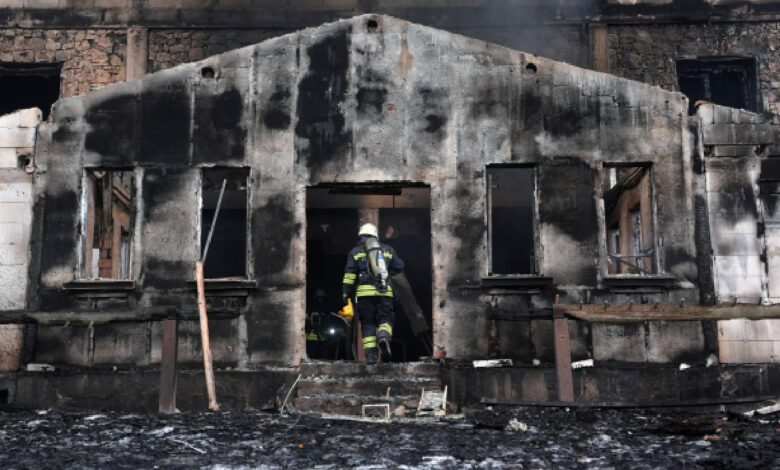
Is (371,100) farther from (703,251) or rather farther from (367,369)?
(703,251)

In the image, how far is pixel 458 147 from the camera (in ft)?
43.7

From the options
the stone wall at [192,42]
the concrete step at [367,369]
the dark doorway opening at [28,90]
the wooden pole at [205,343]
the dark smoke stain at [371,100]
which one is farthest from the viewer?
the dark doorway opening at [28,90]

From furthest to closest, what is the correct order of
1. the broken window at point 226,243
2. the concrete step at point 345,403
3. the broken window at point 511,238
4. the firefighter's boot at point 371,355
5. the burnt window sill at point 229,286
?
the broken window at point 226,243 < the broken window at point 511,238 < the burnt window sill at point 229,286 < the firefighter's boot at point 371,355 < the concrete step at point 345,403

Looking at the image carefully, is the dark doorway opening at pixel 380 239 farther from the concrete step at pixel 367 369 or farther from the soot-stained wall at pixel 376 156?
the concrete step at pixel 367 369

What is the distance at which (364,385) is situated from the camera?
1222 cm

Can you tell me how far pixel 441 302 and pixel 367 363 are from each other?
1324 mm

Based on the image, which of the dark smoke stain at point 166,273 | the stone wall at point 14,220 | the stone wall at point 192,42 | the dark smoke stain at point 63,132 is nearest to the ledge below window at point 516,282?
the dark smoke stain at point 166,273

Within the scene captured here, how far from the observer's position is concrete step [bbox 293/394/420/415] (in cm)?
1195

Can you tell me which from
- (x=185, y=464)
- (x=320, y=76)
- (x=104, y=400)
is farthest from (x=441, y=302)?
(x=185, y=464)

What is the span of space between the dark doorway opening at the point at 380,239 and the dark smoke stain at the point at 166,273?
5.00 metres

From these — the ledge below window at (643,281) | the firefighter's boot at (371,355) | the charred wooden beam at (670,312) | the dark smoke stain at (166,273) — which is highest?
the dark smoke stain at (166,273)

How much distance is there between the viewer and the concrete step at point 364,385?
12211 millimetres

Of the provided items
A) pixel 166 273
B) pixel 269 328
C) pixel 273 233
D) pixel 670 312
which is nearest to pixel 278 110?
pixel 273 233

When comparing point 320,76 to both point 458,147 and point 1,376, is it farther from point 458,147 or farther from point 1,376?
point 1,376
